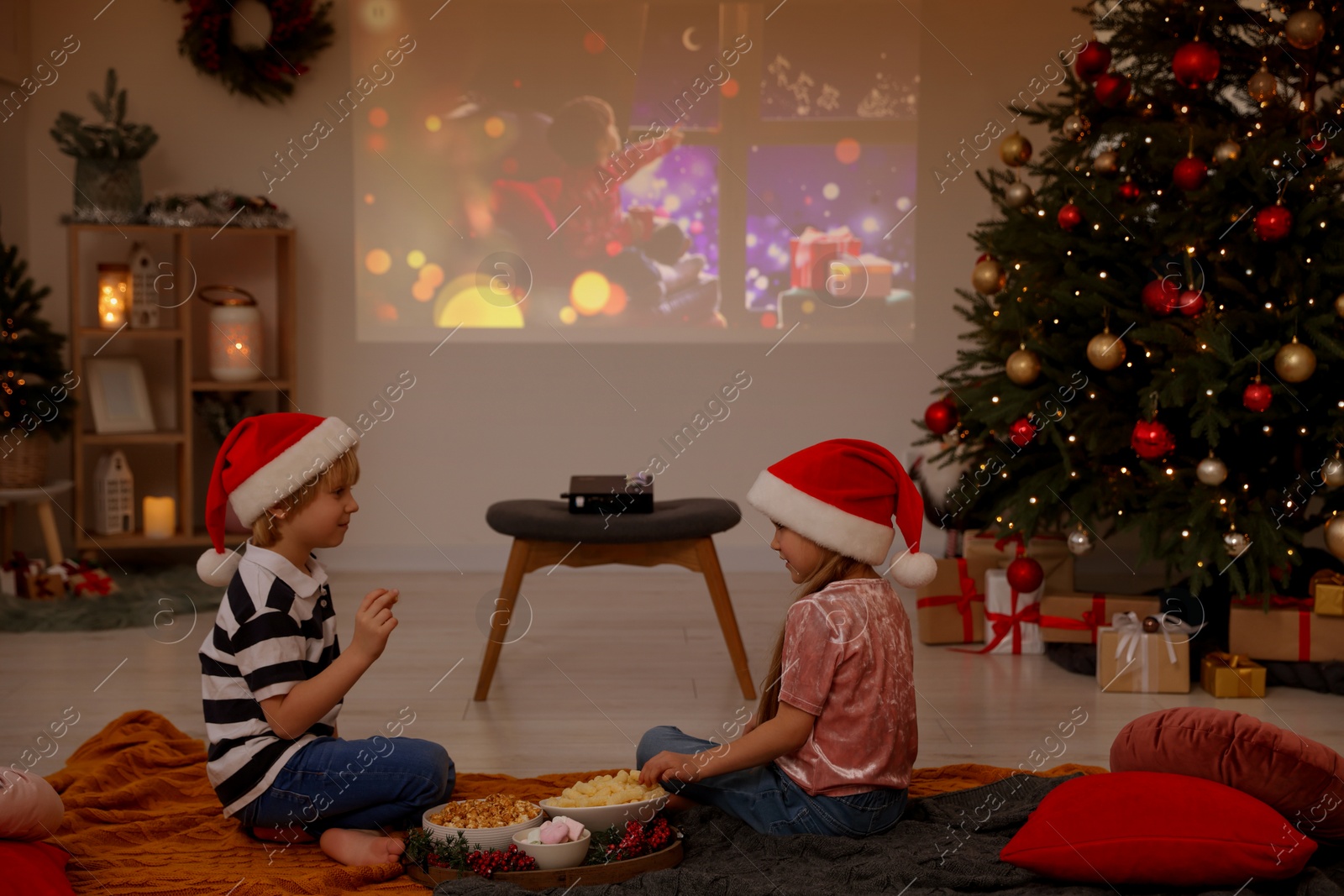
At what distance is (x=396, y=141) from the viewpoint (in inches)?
170

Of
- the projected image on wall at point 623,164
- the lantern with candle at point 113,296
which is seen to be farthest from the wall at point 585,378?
the lantern with candle at point 113,296

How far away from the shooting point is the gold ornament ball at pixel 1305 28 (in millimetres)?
2709

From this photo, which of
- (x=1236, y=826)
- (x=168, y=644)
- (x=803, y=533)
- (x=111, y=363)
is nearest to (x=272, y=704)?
(x=803, y=533)

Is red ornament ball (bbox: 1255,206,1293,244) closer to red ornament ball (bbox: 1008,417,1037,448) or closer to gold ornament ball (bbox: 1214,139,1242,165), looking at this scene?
gold ornament ball (bbox: 1214,139,1242,165)

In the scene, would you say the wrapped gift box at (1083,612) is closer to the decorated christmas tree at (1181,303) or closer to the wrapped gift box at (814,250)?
the decorated christmas tree at (1181,303)

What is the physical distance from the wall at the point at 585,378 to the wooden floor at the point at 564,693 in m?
0.79

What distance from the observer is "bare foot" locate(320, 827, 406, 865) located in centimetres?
177

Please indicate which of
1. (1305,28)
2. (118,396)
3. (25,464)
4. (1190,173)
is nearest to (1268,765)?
(1190,173)

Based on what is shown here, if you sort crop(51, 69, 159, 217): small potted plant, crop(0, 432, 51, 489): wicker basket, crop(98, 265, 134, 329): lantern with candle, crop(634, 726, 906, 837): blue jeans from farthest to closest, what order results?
crop(98, 265, 134, 329): lantern with candle, crop(51, 69, 159, 217): small potted plant, crop(0, 432, 51, 489): wicker basket, crop(634, 726, 906, 837): blue jeans

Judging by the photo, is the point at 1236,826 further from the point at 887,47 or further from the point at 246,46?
the point at 246,46

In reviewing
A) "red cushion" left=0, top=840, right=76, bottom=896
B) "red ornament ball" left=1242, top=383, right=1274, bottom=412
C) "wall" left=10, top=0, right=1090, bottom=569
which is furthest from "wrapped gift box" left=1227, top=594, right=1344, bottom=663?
"red cushion" left=0, top=840, right=76, bottom=896

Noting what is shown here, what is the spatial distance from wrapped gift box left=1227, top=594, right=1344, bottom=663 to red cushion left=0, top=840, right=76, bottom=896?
254 cm

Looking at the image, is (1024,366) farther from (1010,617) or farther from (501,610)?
(501,610)

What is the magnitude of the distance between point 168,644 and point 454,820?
5.92 ft
